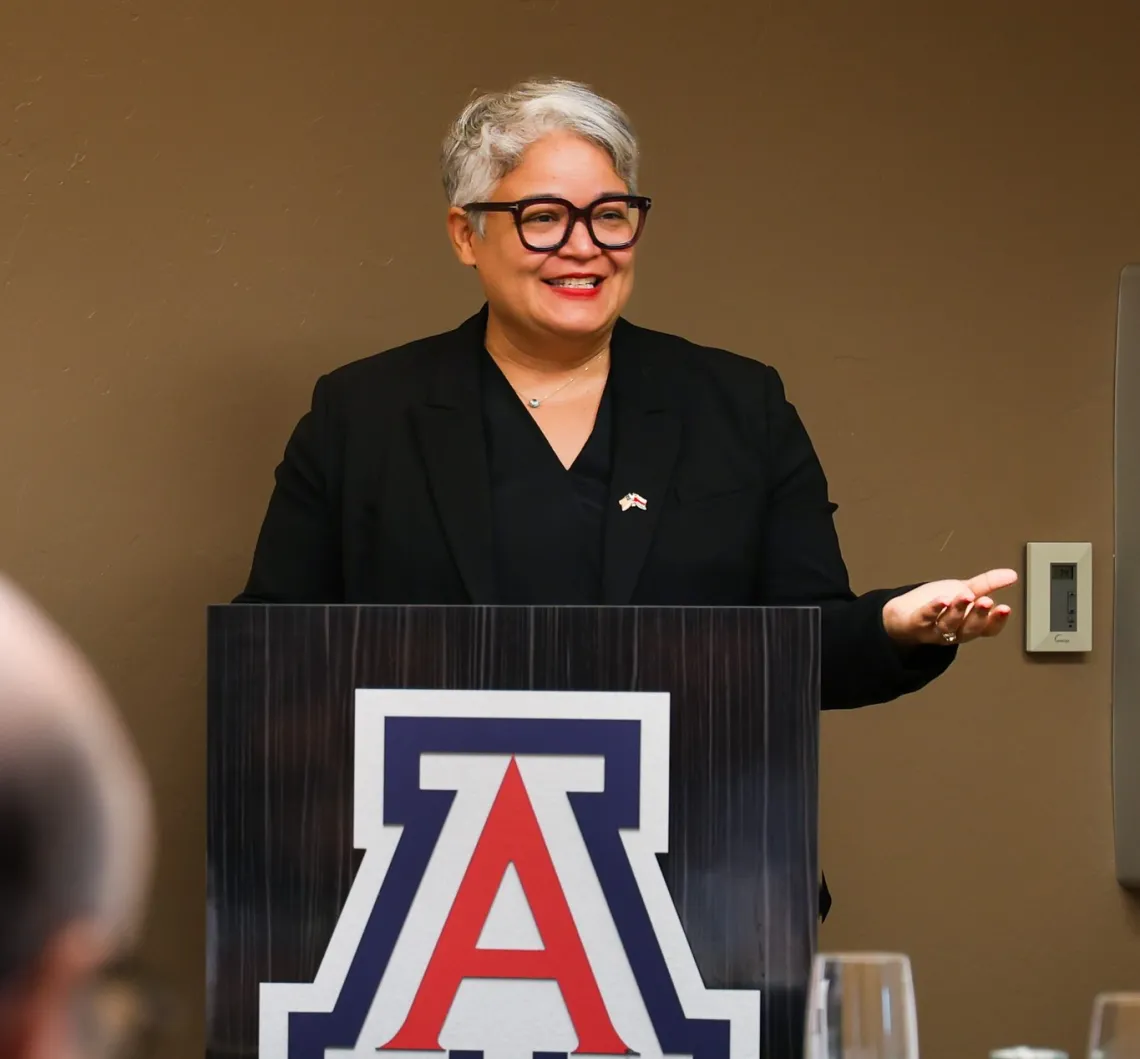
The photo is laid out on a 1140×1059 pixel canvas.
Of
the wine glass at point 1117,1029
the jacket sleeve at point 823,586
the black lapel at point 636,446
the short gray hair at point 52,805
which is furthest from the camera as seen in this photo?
the black lapel at point 636,446

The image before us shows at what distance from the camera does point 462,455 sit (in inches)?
74.3

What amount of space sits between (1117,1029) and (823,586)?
1.10m

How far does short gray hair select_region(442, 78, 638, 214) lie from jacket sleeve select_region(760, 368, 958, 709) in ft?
1.15

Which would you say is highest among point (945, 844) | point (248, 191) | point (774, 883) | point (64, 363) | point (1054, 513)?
point (248, 191)

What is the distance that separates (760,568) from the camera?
1913 millimetres

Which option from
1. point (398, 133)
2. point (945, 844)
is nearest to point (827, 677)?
point (945, 844)

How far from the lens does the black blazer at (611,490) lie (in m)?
1.83

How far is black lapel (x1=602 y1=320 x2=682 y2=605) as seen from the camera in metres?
1.79

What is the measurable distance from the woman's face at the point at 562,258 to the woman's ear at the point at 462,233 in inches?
2.4

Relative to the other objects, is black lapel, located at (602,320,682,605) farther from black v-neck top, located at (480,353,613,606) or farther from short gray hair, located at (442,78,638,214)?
short gray hair, located at (442,78,638,214)

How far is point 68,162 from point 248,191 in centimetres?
30

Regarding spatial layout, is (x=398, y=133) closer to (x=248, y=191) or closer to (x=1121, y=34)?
(x=248, y=191)

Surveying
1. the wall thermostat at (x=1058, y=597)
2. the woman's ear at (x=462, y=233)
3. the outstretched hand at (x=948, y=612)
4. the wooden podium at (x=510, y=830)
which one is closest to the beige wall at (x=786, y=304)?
the wall thermostat at (x=1058, y=597)

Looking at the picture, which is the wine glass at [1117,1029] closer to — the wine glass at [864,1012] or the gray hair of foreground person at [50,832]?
the wine glass at [864,1012]
